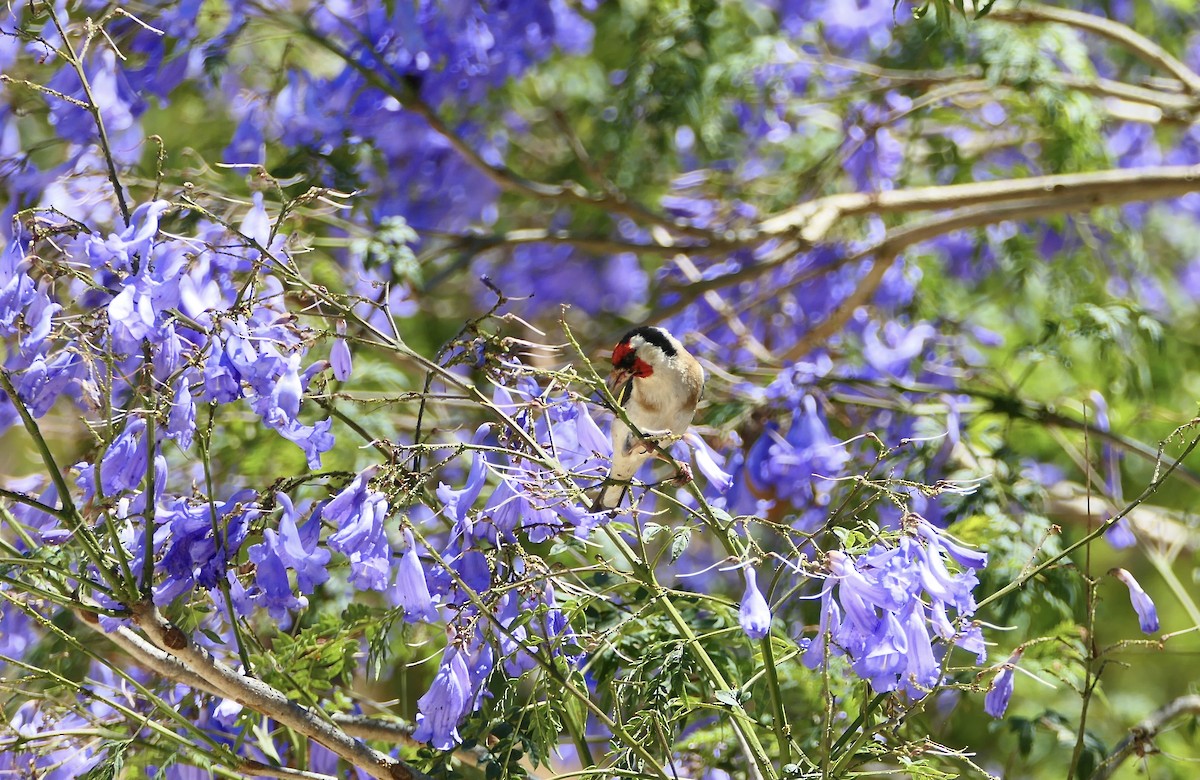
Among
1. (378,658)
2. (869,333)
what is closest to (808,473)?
(869,333)

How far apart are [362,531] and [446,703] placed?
32 centimetres

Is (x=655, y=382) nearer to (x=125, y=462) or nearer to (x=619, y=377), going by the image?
(x=619, y=377)

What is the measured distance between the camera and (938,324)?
466 cm

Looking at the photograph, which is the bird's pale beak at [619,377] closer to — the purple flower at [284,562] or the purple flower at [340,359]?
the purple flower at [340,359]

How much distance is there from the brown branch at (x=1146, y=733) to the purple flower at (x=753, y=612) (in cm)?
77

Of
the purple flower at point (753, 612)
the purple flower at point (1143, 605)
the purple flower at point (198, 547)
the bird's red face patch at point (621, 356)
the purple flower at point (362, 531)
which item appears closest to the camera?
the purple flower at point (753, 612)

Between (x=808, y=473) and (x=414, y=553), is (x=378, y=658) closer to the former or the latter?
(x=414, y=553)

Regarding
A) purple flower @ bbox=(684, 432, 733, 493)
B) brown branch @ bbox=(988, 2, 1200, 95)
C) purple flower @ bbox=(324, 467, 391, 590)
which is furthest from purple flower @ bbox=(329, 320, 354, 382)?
brown branch @ bbox=(988, 2, 1200, 95)

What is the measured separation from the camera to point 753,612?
1.90m

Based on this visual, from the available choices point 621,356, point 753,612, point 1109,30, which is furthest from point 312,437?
point 1109,30

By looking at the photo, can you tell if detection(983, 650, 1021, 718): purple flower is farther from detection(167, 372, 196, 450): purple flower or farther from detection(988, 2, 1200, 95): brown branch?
detection(988, 2, 1200, 95): brown branch

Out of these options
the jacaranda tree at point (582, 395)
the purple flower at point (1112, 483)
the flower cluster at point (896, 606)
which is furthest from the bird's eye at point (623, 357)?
the purple flower at point (1112, 483)

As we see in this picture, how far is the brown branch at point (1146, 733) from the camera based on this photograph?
7.51 ft

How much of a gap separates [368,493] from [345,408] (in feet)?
6.38
